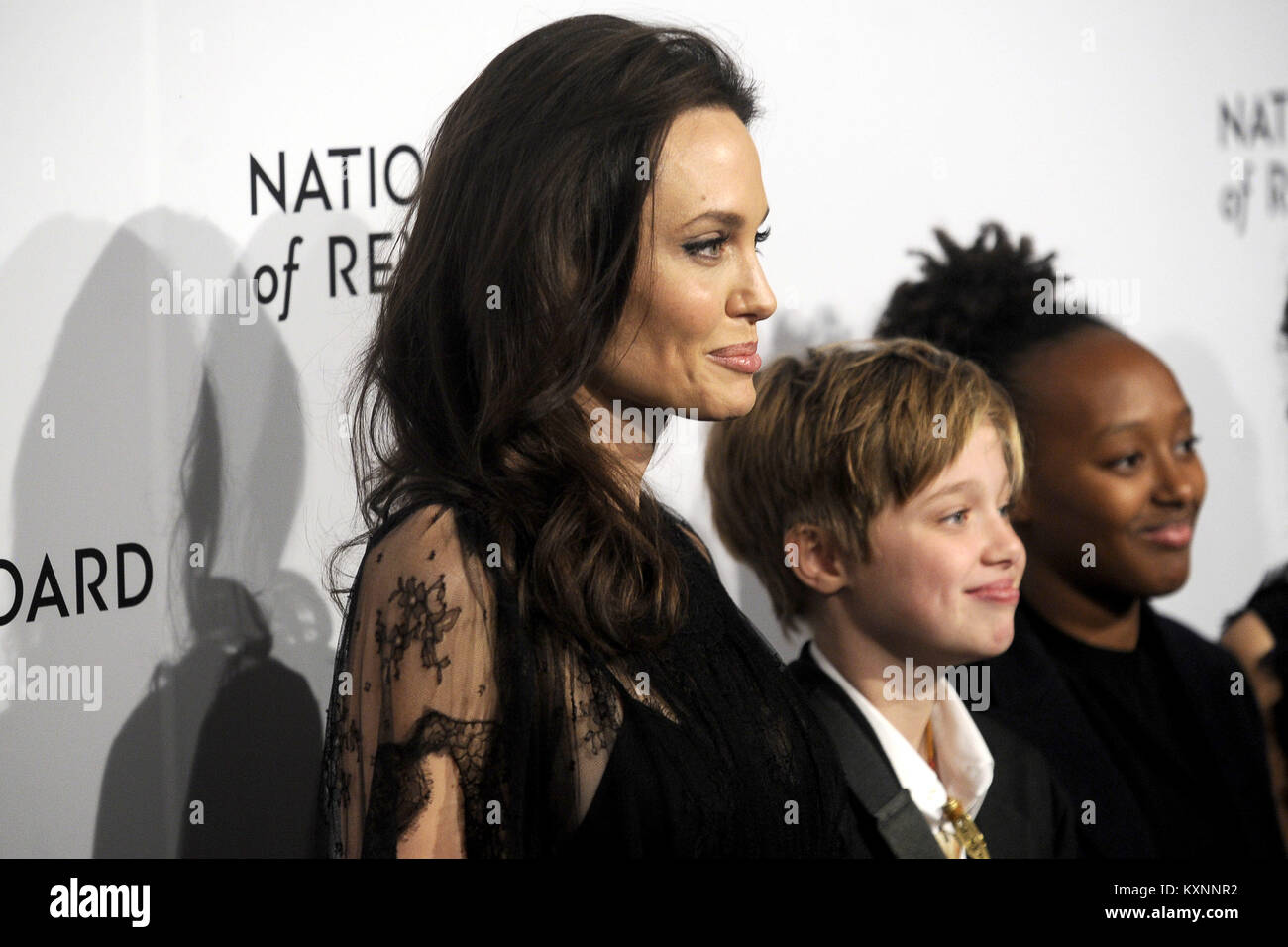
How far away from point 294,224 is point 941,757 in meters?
1.07

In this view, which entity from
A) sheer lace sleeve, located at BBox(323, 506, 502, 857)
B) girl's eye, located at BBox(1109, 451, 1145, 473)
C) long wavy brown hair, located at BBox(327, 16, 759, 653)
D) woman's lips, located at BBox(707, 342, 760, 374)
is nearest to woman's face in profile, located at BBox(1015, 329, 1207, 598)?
girl's eye, located at BBox(1109, 451, 1145, 473)

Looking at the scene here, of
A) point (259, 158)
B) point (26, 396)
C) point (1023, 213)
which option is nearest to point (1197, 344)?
point (1023, 213)

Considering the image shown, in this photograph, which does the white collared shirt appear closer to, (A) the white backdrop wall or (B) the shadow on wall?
(A) the white backdrop wall

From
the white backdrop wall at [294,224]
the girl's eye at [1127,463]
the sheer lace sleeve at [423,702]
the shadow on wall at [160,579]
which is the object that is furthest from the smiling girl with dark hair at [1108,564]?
the shadow on wall at [160,579]

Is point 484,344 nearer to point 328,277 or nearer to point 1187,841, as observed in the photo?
point 328,277

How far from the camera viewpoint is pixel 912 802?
1.53 m

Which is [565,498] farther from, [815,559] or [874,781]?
[874,781]

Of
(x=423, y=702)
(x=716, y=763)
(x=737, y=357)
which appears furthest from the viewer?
(x=737, y=357)

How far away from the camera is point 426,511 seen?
126cm

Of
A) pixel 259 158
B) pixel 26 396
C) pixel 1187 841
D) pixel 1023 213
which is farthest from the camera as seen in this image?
pixel 1023 213

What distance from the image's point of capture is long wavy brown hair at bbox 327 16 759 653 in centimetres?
131

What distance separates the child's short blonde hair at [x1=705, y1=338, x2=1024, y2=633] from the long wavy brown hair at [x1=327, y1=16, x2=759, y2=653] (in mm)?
259

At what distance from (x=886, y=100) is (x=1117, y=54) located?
364 mm

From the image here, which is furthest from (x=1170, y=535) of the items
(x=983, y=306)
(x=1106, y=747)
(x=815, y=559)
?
(x=815, y=559)
